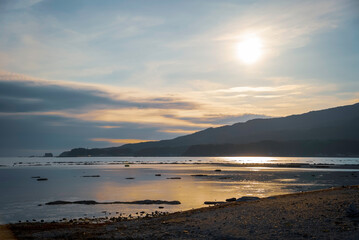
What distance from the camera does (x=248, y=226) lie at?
20516 mm

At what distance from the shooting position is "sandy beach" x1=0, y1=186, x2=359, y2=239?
1854 cm

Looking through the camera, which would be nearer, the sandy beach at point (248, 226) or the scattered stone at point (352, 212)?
the sandy beach at point (248, 226)

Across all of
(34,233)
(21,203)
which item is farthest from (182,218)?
(21,203)

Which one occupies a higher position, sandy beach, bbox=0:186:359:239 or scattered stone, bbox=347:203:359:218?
scattered stone, bbox=347:203:359:218

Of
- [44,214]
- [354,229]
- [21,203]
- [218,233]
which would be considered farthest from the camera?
[21,203]

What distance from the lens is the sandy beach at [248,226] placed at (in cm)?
1854

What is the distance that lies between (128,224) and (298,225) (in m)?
11.7

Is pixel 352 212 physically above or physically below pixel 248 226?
above

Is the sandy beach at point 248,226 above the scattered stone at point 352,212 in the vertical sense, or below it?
below

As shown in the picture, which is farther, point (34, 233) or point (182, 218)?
point (182, 218)

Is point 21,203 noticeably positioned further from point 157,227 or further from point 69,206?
point 157,227

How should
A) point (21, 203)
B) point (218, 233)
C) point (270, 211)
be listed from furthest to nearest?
1. point (21, 203)
2. point (270, 211)
3. point (218, 233)

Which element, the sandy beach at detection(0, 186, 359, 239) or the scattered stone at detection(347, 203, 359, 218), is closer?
the sandy beach at detection(0, 186, 359, 239)

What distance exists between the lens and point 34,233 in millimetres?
22859
